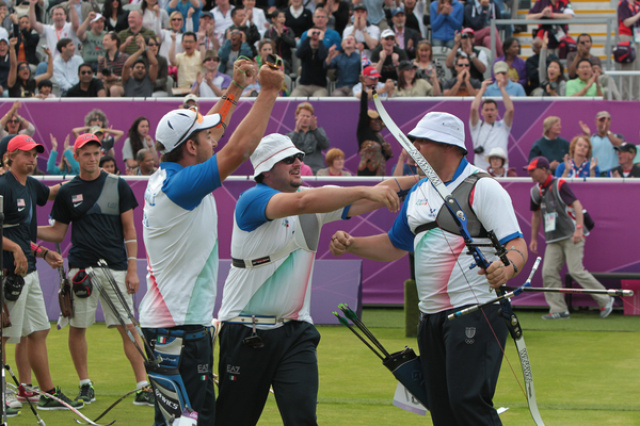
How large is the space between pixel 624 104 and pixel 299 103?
5.44 m

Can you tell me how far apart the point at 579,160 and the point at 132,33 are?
8824mm

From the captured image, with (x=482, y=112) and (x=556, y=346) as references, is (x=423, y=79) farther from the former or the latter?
(x=556, y=346)

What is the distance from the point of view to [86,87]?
15.8 meters

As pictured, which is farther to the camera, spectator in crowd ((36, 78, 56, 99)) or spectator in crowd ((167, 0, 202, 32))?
spectator in crowd ((167, 0, 202, 32))

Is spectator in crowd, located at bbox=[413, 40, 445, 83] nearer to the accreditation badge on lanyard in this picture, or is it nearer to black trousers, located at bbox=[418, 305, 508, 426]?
the accreditation badge on lanyard

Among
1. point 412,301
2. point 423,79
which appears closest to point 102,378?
point 412,301

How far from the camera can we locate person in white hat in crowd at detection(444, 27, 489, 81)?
16125mm

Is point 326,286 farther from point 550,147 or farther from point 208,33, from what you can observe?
point 208,33

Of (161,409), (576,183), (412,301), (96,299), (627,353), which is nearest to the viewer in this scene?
(161,409)

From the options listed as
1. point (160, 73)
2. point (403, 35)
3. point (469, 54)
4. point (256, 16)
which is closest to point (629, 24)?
point (469, 54)

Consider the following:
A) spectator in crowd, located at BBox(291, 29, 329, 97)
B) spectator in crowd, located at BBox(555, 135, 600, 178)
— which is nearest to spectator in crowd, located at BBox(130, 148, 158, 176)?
spectator in crowd, located at BBox(291, 29, 329, 97)

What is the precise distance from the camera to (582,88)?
600 inches

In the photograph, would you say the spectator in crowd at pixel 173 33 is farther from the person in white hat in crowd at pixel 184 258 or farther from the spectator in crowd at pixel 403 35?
the person in white hat in crowd at pixel 184 258

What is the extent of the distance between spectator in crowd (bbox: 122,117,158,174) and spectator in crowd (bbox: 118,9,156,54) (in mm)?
3206
